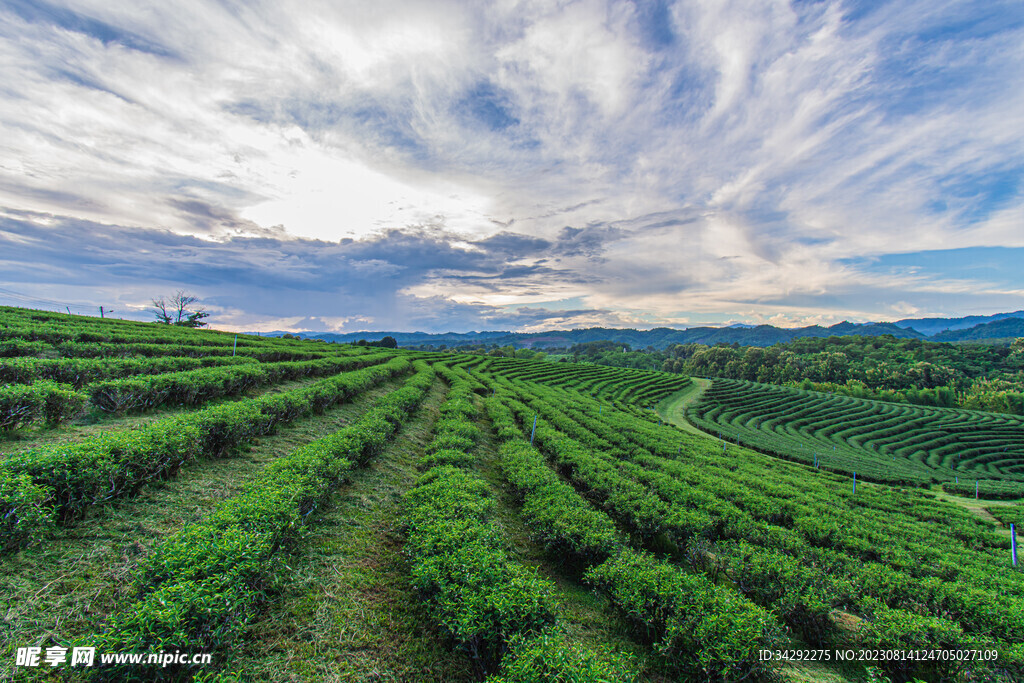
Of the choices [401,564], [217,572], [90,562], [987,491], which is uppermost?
[217,572]

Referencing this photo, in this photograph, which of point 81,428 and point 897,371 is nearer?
point 81,428

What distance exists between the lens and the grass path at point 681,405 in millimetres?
49312

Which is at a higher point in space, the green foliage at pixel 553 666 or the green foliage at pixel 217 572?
the green foliage at pixel 217 572

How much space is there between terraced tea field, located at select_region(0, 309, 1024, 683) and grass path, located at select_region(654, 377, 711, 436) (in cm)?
3576

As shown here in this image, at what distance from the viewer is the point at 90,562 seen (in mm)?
5266

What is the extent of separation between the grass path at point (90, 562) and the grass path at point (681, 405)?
1851 inches

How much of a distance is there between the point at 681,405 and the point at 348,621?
65.0 meters

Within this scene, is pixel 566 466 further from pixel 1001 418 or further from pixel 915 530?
pixel 1001 418

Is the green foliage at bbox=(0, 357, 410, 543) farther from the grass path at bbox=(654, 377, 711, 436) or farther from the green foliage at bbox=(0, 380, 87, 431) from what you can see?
the grass path at bbox=(654, 377, 711, 436)

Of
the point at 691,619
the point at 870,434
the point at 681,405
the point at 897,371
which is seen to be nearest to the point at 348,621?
the point at 691,619

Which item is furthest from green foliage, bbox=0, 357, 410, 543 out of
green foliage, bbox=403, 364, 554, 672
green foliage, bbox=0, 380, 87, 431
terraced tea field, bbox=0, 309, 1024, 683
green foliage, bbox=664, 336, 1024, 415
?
green foliage, bbox=664, 336, 1024, 415

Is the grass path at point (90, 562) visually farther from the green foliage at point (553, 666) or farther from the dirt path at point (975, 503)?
the dirt path at point (975, 503)

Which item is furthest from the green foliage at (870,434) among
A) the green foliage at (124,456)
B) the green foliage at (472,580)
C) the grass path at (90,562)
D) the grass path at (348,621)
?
the grass path at (90,562)

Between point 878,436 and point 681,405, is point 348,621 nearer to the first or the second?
point 681,405
